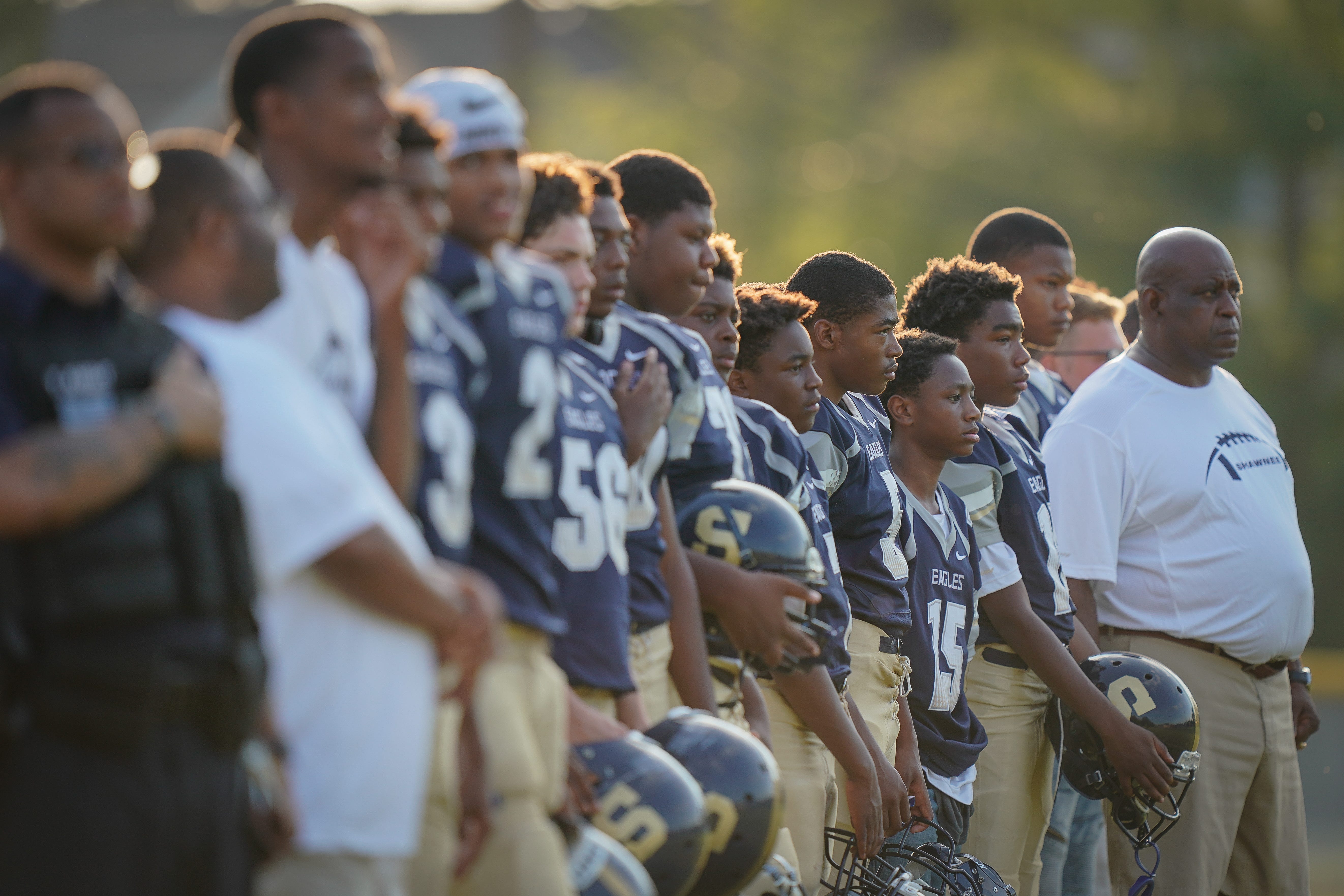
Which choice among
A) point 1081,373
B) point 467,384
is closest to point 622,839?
point 467,384

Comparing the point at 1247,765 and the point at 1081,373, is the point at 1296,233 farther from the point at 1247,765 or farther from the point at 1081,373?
the point at 1247,765

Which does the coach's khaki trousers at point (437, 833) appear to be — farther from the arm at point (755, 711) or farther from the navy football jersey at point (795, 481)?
the navy football jersey at point (795, 481)

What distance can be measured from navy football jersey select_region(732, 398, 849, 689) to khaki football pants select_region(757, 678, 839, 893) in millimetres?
179

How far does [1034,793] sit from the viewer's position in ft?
20.0

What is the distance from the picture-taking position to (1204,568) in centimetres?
622

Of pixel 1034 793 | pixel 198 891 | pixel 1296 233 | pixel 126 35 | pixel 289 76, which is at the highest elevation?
pixel 289 76

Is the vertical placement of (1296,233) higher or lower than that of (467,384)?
lower

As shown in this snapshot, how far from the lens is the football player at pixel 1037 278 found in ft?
24.1

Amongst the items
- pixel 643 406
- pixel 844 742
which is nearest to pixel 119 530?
pixel 643 406

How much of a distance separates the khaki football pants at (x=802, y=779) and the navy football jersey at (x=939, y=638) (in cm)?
69

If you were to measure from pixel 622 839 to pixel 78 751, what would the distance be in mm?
1357

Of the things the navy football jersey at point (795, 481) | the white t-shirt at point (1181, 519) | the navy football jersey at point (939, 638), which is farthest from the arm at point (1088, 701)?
the navy football jersey at point (795, 481)

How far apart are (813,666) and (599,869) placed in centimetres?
137

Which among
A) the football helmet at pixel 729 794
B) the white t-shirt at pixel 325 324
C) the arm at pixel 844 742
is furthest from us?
the arm at pixel 844 742
